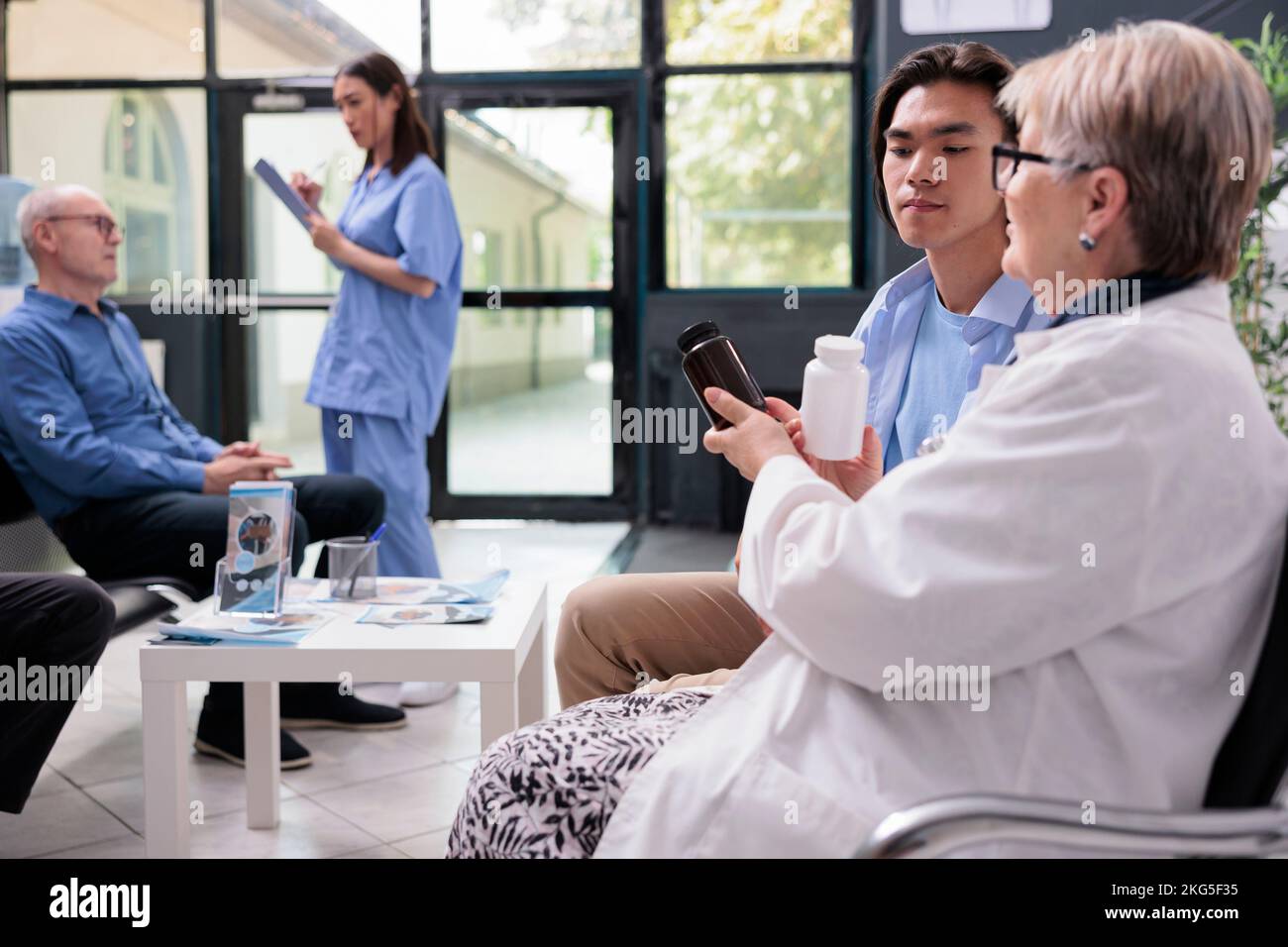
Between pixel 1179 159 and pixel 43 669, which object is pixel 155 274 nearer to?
pixel 43 669

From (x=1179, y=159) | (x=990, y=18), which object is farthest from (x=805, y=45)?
(x=1179, y=159)

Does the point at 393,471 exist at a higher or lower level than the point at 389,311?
lower

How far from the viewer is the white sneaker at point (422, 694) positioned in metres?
3.07

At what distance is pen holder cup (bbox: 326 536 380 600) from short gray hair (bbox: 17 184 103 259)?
1218 mm

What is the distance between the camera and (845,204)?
18.0 feet

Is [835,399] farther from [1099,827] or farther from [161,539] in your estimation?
[161,539]

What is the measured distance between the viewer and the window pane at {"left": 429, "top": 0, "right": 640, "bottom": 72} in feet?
18.1

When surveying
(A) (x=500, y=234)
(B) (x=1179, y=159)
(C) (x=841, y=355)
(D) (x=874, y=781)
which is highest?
(A) (x=500, y=234)

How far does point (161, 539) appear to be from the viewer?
275cm

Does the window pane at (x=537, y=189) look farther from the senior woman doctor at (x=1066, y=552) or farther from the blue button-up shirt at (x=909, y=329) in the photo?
the senior woman doctor at (x=1066, y=552)

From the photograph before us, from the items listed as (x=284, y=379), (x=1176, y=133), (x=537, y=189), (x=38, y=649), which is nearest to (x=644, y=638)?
(x=1176, y=133)

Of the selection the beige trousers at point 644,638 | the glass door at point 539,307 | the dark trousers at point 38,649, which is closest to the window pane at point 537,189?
the glass door at point 539,307

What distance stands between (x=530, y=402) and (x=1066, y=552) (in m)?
4.88
